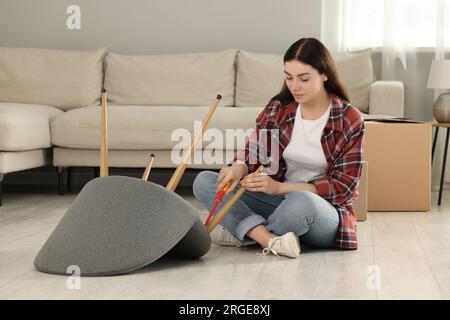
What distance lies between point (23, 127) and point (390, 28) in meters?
2.13

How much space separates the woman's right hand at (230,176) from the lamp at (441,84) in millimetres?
1853

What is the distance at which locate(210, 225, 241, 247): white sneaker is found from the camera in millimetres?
2822

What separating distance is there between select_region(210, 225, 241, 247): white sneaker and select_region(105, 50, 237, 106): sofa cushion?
183 centimetres

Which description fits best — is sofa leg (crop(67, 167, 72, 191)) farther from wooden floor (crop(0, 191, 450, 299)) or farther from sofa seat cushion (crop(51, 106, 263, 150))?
wooden floor (crop(0, 191, 450, 299))

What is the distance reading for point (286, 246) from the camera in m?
2.62

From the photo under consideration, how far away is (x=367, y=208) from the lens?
3809 mm

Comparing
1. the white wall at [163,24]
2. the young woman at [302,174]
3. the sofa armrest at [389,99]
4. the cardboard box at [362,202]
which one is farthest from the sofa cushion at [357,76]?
the young woman at [302,174]

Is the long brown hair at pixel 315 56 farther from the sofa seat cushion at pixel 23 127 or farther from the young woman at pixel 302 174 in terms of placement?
the sofa seat cushion at pixel 23 127

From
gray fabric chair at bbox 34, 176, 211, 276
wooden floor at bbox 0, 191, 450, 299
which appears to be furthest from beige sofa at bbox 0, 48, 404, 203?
gray fabric chair at bbox 34, 176, 211, 276

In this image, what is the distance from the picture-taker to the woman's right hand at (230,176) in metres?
2.67

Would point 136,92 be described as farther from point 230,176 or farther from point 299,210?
point 299,210

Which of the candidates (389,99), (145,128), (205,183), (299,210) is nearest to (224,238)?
(205,183)

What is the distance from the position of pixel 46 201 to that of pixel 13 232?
96 cm

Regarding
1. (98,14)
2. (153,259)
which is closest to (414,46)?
(98,14)
